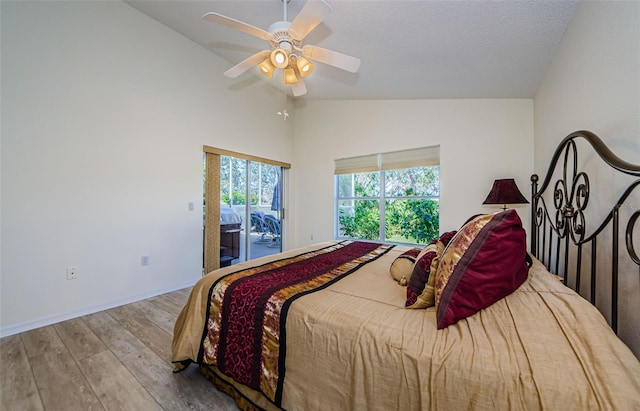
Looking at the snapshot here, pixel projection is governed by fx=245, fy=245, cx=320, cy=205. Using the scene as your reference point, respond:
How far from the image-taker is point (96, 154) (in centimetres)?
→ 256

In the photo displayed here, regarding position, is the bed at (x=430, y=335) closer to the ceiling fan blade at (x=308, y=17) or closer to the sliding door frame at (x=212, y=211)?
the ceiling fan blade at (x=308, y=17)

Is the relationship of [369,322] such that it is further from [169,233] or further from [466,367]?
[169,233]

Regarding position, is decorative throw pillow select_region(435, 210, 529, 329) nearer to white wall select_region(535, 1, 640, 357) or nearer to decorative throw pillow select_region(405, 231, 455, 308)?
decorative throw pillow select_region(405, 231, 455, 308)

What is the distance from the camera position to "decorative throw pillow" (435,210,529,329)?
927 mm

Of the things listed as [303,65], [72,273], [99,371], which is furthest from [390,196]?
[72,273]

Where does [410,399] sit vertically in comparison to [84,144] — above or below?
below

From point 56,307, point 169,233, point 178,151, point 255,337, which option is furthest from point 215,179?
point 255,337

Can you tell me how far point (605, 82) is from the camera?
127 cm

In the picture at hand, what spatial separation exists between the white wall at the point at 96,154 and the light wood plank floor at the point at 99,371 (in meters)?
0.50

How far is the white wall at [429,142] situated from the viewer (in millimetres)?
3016

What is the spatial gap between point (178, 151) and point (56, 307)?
200 cm

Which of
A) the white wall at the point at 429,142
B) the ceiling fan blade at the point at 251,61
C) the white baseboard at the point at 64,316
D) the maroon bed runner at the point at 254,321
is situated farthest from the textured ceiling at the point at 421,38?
the white baseboard at the point at 64,316

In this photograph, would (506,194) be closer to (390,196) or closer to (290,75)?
(390,196)

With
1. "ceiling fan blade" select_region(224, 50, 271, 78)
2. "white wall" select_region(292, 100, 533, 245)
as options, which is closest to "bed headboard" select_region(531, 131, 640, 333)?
"white wall" select_region(292, 100, 533, 245)
